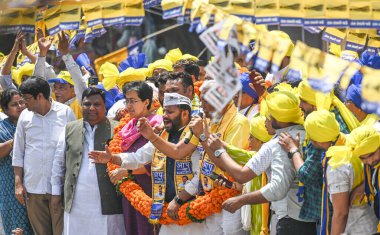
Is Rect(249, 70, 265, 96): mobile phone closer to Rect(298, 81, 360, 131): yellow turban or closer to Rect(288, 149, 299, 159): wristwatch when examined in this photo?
Rect(298, 81, 360, 131): yellow turban

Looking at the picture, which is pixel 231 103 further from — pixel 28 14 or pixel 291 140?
pixel 28 14

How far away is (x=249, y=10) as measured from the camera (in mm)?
7711

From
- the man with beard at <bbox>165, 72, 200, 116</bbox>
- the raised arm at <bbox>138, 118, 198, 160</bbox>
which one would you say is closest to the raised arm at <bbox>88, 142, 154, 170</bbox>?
the man with beard at <bbox>165, 72, 200, 116</bbox>

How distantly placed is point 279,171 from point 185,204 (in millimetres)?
1323

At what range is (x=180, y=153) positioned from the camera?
8.41 meters

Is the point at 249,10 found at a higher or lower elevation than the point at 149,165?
higher

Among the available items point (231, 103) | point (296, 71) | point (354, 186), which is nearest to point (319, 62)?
point (296, 71)

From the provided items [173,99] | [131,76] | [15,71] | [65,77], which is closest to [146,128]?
[173,99]

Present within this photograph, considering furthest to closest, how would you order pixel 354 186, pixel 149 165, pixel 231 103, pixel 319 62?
pixel 149 165 < pixel 231 103 < pixel 354 186 < pixel 319 62

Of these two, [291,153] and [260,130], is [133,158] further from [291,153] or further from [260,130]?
[291,153]

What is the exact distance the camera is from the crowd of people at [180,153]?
23.4 feet

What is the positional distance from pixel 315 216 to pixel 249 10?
1.78 meters

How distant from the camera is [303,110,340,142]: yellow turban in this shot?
280 inches

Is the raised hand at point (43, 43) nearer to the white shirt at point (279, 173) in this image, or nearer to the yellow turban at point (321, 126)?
the white shirt at point (279, 173)
